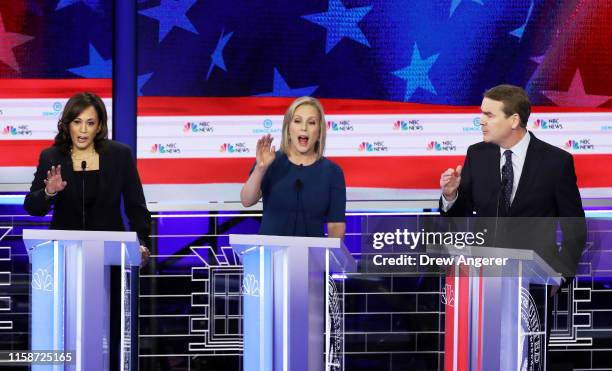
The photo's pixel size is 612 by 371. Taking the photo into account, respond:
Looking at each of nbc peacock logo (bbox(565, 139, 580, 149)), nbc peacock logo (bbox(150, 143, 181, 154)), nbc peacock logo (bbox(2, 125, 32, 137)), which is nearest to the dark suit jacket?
nbc peacock logo (bbox(565, 139, 580, 149))

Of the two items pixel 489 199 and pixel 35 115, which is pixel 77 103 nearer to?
pixel 35 115

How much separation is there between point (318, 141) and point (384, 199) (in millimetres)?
1121

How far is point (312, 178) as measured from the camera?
13.5 feet

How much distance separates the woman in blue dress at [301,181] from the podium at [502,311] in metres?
0.95

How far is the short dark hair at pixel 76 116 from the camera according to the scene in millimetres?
4020

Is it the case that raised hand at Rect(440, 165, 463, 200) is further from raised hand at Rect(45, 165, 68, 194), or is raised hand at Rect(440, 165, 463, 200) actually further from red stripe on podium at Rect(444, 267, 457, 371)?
raised hand at Rect(45, 165, 68, 194)

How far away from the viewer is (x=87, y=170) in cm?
405

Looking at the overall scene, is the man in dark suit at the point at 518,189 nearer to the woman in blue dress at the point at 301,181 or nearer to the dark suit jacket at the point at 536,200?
the dark suit jacket at the point at 536,200

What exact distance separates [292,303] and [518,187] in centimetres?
153

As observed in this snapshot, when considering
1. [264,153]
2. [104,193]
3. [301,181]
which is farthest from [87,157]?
[301,181]

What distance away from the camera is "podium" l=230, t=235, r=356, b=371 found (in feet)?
10.0

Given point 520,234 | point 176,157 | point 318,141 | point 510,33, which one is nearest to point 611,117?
point 510,33

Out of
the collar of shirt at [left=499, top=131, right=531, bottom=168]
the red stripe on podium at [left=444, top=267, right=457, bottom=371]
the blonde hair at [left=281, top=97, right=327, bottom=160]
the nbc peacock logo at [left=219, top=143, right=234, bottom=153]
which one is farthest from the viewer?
the nbc peacock logo at [left=219, top=143, right=234, bottom=153]

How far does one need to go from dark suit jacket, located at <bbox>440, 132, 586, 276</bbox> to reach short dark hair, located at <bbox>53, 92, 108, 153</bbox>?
1494mm
